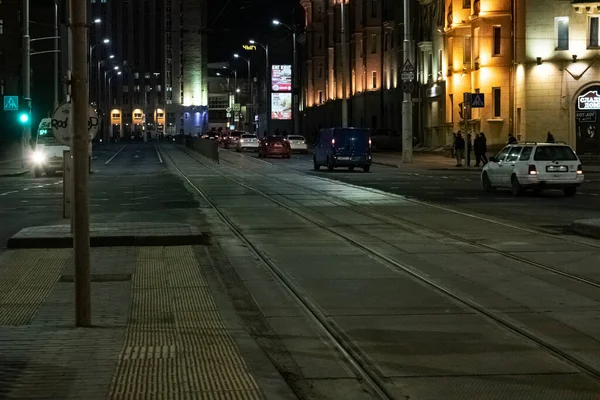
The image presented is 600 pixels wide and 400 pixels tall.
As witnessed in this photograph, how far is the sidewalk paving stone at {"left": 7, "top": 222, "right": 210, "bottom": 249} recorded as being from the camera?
16031 mm

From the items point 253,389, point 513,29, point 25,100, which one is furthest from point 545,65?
point 253,389

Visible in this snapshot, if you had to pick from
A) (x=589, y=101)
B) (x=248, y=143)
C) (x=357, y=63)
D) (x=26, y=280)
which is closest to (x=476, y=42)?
(x=589, y=101)

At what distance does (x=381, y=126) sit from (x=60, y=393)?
78.7 meters

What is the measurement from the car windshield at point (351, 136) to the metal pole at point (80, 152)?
35919mm

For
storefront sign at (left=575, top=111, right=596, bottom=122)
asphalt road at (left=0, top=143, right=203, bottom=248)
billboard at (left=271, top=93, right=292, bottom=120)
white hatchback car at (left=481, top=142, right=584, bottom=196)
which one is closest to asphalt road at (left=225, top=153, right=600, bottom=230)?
white hatchback car at (left=481, top=142, right=584, bottom=196)

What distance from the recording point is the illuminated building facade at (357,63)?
8069 cm

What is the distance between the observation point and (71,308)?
1052 cm

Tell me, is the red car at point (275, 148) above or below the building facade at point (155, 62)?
below

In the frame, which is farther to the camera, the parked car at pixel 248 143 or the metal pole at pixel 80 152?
the parked car at pixel 248 143

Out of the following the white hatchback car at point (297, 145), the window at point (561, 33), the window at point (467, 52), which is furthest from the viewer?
the white hatchback car at point (297, 145)

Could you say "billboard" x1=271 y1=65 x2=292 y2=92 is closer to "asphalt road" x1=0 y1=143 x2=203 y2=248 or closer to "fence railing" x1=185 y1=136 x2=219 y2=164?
"fence railing" x1=185 y1=136 x2=219 y2=164

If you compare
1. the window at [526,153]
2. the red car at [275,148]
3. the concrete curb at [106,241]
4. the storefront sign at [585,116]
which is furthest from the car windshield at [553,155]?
the red car at [275,148]

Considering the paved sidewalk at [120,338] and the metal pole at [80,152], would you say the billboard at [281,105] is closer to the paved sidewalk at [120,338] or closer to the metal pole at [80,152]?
the paved sidewalk at [120,338]

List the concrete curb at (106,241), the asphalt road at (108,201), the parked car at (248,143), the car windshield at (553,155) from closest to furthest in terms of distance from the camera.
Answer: the concrete curb at (106,241) < the asphalt road at (108,201) < the car windshield at (553,155) < the parked car at (248,143)
